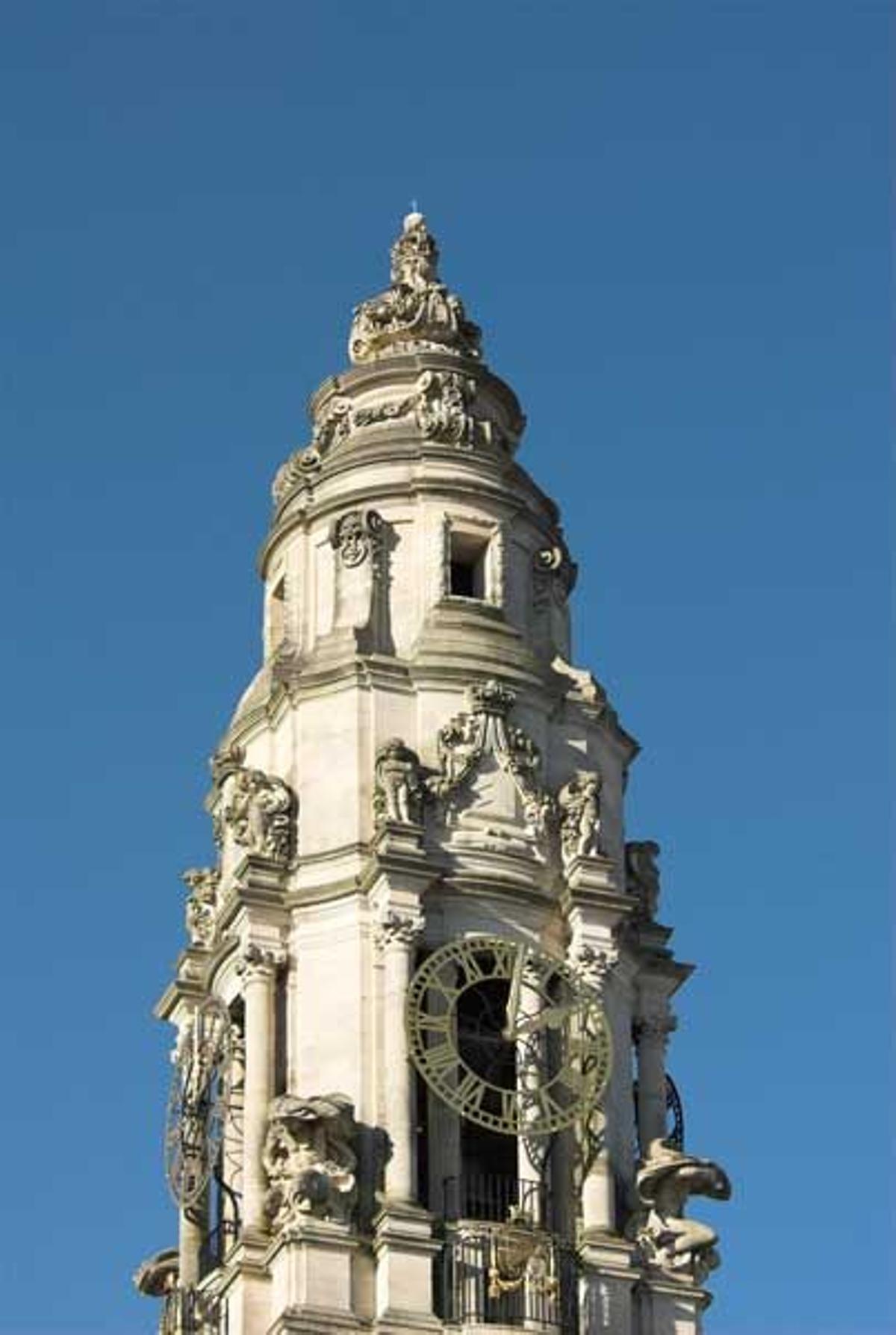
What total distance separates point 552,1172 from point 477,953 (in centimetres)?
267

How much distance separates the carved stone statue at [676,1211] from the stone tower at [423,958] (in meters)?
0.04

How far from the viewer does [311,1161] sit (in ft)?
154

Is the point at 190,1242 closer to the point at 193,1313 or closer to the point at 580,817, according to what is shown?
the point at 193,1313

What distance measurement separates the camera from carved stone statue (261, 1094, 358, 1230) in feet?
153

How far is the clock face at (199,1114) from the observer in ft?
162

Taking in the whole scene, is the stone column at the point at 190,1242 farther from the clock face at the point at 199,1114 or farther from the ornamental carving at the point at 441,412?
the ornamental carving at the point at 441,412

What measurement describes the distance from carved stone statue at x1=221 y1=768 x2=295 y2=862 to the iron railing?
4.58 meters

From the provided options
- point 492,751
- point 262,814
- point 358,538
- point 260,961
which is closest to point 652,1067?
point 492,751

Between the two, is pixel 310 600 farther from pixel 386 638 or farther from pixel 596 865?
pixel 596 865

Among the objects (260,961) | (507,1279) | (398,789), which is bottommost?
(507,1279)

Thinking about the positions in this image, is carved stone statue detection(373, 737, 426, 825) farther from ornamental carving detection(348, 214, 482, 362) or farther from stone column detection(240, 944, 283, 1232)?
ornamental carving detection(348, 214, 482, 362)

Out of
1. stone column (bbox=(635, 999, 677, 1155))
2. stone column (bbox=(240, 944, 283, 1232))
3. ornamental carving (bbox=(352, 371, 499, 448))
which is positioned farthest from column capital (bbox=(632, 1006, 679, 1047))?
ornamental carving (bbox=(352, 371, 499, 448))

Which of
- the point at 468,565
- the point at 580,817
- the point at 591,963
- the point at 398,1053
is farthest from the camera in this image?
the point at 468,565

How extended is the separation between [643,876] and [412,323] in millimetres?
8466
